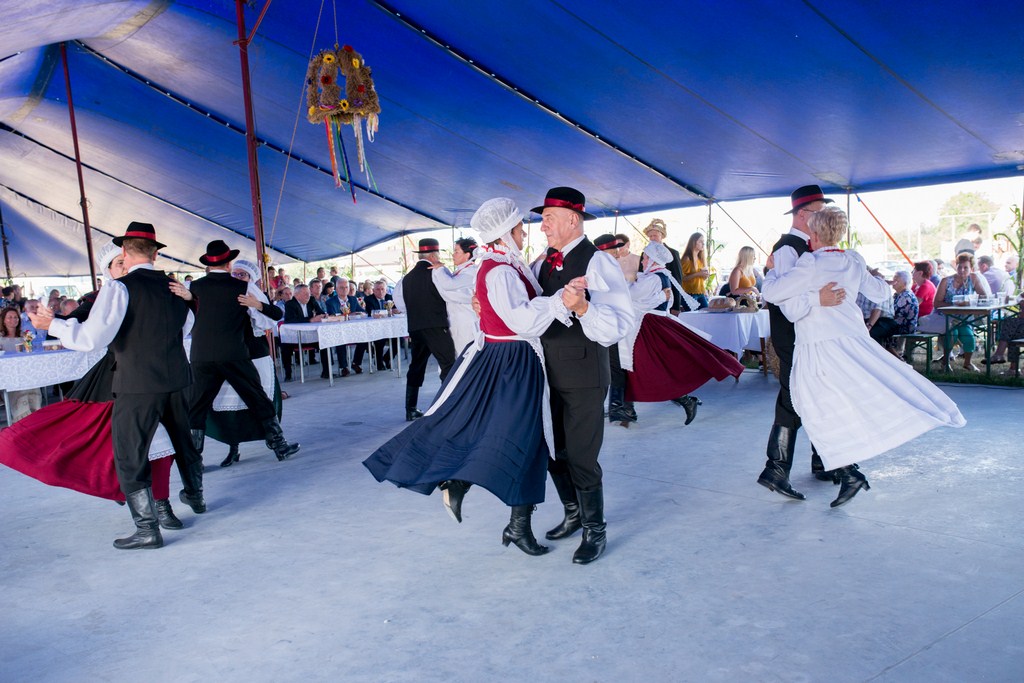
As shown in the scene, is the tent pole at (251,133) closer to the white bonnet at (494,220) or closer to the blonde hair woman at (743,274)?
the white bonnet at (494,220)

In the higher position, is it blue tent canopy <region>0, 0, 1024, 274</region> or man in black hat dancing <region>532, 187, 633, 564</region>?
blue tent canopy <region>0, 0, 1024, 274</region>

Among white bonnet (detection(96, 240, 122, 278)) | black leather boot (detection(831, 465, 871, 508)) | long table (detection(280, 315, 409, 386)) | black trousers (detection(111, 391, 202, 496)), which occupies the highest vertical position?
white bonnet (detection(96, 240, 122, 278))

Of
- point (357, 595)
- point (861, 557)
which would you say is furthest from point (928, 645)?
point (357, 595)

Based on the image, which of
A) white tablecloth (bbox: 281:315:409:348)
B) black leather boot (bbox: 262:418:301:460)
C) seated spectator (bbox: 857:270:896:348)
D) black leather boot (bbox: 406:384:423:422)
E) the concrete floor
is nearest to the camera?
the concrete floor

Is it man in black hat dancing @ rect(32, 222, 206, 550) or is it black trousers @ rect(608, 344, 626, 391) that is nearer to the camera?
man in black hat dancing @ rect(32, 222, 206, 550)

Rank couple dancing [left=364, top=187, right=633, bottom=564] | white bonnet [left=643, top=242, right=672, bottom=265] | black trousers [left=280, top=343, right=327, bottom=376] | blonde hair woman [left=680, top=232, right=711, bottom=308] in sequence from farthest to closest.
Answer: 1. black trousers [left=280, top=343, right=327, bottom=376]
2. blonde hair woman [left=680, top=232, right=711, bottom=308]
3. white bonnet [left=643, top=242, right=672, bottom=265]
4. couple dancing [left=364, top=187, right=633, bottom=564]

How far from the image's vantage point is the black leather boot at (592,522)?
120 inches

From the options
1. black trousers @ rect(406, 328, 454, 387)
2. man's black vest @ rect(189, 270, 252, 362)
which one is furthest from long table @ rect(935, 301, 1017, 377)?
man's black vest @ rect(189, 270, 252, 362)

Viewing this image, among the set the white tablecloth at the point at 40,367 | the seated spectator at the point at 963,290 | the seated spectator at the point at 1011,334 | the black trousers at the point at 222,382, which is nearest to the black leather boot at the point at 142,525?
the black trousers at the point at 222,382

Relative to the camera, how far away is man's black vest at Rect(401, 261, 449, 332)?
21.4 ft

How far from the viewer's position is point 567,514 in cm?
335

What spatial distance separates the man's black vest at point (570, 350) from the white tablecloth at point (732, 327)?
185 inches

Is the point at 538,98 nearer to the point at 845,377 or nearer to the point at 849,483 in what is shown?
the point at 845,377

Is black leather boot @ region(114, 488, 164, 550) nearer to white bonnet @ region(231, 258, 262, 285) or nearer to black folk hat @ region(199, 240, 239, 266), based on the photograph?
black folk hat @ region(199, 240, 239, 266)
